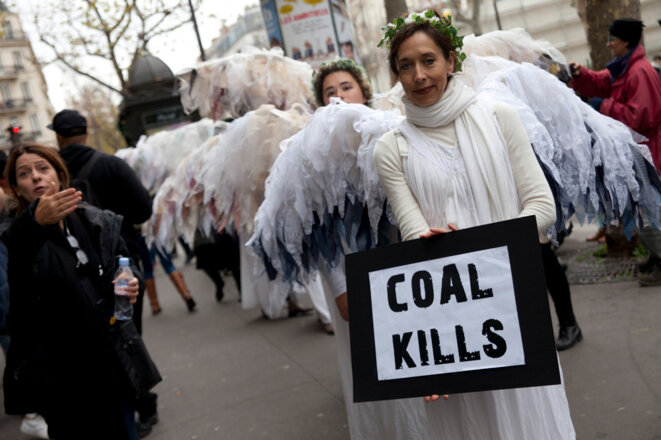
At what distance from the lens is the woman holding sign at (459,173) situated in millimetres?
2709

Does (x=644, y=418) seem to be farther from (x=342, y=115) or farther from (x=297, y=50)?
(x=297, y=50)

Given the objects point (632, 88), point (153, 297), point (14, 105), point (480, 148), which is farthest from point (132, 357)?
point (14, 105)

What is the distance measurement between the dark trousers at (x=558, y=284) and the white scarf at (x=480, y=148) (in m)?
2.34

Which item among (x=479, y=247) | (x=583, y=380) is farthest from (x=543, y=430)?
(x=583, y=380)

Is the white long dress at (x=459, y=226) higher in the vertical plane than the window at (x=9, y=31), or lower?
lower

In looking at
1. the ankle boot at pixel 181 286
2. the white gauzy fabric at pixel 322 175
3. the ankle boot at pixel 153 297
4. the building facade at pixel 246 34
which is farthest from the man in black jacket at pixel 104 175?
the building facade at pixel 246 34

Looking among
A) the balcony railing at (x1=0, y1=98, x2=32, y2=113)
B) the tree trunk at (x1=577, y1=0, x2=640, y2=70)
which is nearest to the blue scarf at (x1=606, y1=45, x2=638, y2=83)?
the tree trunk at (x1=577, y1=0, x2=640, y2=70)

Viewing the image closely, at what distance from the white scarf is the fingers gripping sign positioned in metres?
1.73

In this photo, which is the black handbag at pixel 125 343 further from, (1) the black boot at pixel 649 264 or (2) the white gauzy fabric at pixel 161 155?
(2) the white gauzy fabric at pixel 161 155

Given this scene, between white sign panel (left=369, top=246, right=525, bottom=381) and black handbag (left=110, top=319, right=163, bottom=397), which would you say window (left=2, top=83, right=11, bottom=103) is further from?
white sign panel (left=369, top=246, right=525, bottom=381)

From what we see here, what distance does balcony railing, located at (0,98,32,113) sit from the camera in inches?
3127

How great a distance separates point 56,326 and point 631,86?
444cm

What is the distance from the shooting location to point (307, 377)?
6.09 m

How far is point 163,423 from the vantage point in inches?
225
